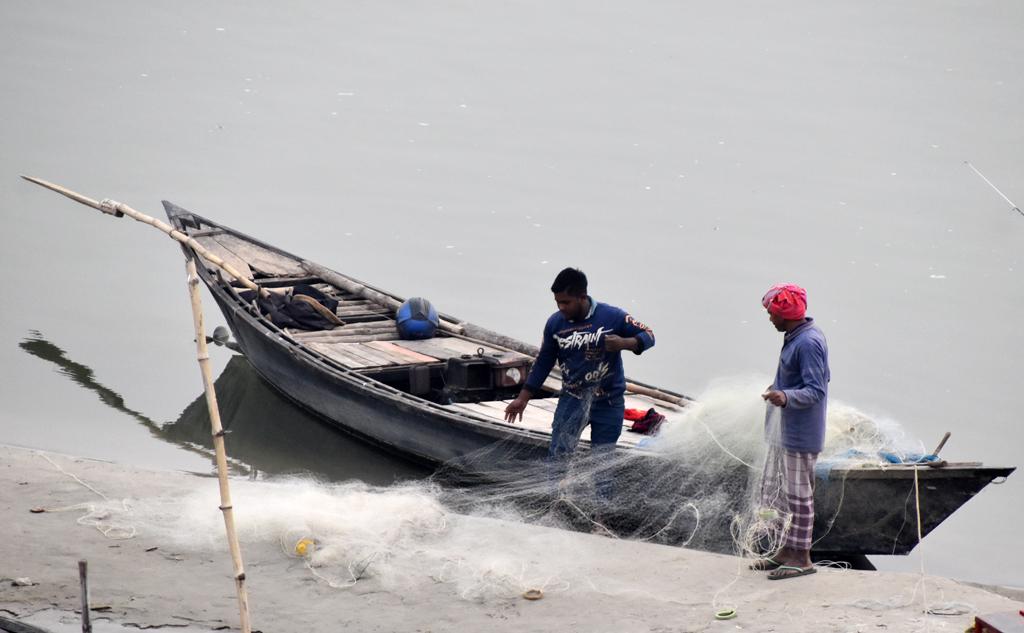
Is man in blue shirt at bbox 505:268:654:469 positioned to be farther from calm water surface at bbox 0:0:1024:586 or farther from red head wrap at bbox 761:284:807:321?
calm water surface at bbox 0:0:1024:586

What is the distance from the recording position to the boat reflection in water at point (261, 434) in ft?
30.6

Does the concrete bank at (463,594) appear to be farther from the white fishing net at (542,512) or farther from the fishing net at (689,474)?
the fishing net at (689,474)

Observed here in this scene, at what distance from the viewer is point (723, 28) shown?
2639 centimetres

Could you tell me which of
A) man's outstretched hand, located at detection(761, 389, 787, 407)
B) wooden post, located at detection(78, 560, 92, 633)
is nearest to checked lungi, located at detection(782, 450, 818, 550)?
man's outstretched hand, located at detection(761, 389, 787, 407)

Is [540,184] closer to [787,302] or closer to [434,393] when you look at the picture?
[434,393]

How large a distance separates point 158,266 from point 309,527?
26.8ft

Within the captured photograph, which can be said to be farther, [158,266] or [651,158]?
[651,158]

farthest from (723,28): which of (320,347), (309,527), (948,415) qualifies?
(309,527)

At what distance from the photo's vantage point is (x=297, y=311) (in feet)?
34.0

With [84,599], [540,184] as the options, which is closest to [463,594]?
[84,599]

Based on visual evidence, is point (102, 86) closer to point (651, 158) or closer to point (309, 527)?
point (651, 158)

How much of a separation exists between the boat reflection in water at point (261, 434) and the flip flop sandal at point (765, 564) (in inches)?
129

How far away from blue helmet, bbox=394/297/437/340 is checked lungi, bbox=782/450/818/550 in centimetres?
483

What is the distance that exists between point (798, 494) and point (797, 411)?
0.43 m
